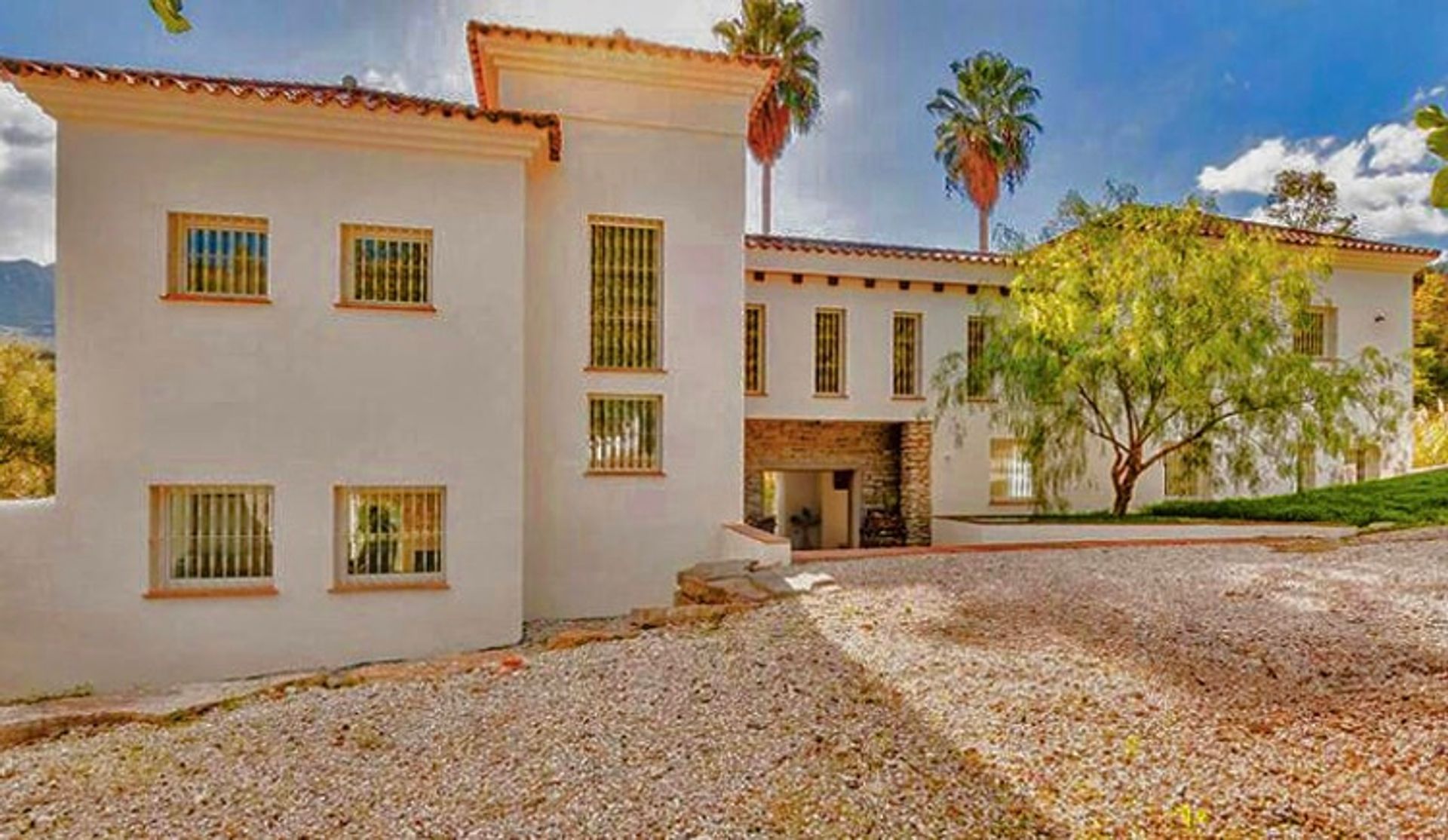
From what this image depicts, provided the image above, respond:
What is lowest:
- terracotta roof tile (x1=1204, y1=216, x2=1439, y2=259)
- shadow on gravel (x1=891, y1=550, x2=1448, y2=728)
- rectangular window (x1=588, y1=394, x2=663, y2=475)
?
shadow on gravel (x1=891, y1=550, x2=1448, y2=728)

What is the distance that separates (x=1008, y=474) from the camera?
17016mm

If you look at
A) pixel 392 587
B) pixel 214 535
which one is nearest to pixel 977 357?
pixel 392 587

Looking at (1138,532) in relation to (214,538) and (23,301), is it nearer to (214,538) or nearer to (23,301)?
(214,538)

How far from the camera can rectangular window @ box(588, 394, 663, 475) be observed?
462 inches

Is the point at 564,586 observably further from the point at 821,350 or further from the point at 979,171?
the point at 979,171

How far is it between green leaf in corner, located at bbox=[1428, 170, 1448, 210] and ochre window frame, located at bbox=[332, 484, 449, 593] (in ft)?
32.6

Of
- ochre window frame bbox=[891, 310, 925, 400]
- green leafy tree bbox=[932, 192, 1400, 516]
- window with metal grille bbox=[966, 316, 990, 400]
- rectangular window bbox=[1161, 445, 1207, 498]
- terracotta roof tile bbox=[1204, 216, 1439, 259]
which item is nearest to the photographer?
green leafy tree bbox=[932, 192, 1400, 516]

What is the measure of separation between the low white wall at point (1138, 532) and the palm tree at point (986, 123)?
16.8m

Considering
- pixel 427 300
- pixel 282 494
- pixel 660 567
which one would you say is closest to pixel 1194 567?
pixel 660 567

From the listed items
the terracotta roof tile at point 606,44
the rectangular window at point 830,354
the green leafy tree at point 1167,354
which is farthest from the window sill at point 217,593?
the green leafy tree at point 1167,354

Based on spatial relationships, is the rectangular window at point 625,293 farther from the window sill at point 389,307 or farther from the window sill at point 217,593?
the window sill at point 217,593

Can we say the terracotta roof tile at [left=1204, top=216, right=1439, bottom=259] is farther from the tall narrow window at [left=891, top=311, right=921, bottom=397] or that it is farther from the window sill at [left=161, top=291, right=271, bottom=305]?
the window sill at [left=161, top=291, right=271, bottom=305]

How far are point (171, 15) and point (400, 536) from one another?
8.88m

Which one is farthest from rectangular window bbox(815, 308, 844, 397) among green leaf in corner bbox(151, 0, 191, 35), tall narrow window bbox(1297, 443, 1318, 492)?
green leaf in corner bbox(151, 0, 191, 35)
